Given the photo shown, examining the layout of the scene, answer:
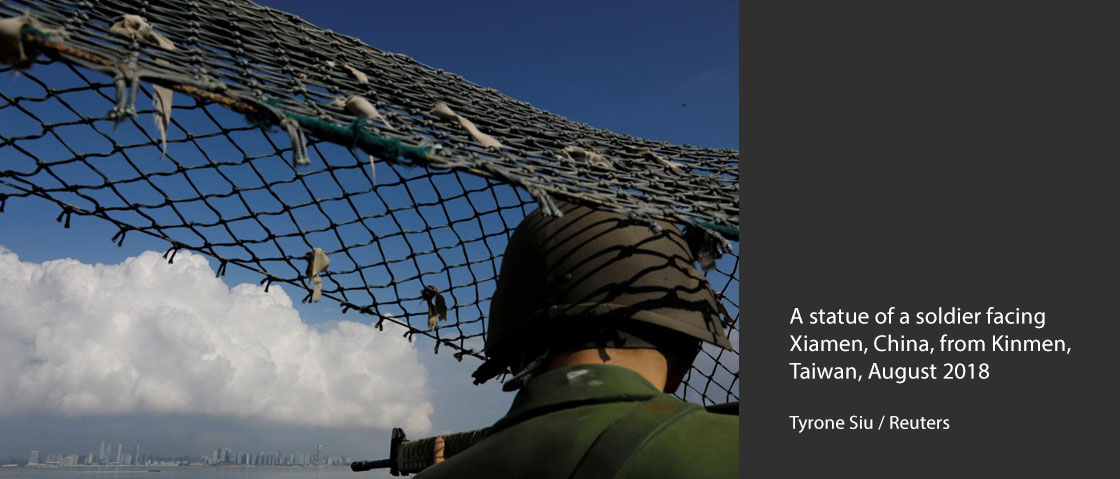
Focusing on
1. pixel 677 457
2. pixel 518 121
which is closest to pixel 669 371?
pixel 677 457

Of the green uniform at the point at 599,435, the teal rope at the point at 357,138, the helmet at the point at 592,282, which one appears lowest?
the green uniform at the point at 599,435

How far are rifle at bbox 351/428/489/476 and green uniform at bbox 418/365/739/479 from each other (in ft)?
7.00

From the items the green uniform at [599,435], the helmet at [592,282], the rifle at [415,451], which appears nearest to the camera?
the green uniform at [599,435]

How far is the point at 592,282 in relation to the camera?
248 cm

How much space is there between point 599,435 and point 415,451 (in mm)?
3322

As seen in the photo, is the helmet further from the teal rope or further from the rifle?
the rifle

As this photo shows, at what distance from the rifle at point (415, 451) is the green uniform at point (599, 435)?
2134 millimetres

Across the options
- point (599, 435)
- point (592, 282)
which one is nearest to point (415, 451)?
point (592, 282)

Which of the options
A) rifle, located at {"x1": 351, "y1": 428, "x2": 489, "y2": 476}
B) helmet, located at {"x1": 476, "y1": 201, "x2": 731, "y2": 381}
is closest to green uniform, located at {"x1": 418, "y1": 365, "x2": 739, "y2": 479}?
helmet, located at {"x1": 476, "y1": 201, "x2": 731, "y2": 381}

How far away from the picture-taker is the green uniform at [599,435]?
5.54 feet

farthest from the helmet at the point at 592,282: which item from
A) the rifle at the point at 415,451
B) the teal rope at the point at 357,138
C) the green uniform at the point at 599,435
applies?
the rifle at the point at 415,451

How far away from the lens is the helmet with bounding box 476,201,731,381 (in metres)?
2.41

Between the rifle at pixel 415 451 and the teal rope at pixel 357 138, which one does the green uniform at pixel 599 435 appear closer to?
the teal rope at pixel 357 138

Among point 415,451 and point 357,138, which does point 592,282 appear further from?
point 415,451
